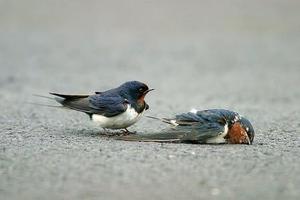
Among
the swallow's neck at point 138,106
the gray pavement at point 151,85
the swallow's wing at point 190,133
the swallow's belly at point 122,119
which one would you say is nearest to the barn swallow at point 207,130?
the swallow's wing at point 190,133

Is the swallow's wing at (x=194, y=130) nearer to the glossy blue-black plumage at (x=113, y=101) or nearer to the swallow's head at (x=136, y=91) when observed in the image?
the glossy blue-black plumage at (x=113, y=101)

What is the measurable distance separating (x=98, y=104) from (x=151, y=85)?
618 centimetres

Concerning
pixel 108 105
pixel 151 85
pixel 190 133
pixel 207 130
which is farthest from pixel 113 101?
pixel 151 85

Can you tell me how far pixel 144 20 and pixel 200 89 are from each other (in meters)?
8.38

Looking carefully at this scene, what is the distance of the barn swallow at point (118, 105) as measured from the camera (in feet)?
23.0

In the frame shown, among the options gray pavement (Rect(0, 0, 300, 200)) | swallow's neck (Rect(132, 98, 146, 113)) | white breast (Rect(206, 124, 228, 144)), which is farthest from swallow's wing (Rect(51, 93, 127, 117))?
white breast (Rect(206, 124, 228, 144))

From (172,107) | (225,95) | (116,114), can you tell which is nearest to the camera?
(116,114)

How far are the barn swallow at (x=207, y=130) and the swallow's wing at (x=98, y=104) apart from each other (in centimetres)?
38

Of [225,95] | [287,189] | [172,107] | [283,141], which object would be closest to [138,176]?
[287,189]

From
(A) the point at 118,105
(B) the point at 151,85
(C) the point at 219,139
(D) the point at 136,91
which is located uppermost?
(B) the point at 151,85

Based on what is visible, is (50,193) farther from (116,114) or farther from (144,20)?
(144,20)

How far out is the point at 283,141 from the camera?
283 inches

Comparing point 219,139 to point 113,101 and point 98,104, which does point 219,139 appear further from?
point 98,104

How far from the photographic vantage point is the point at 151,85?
1341 cm
